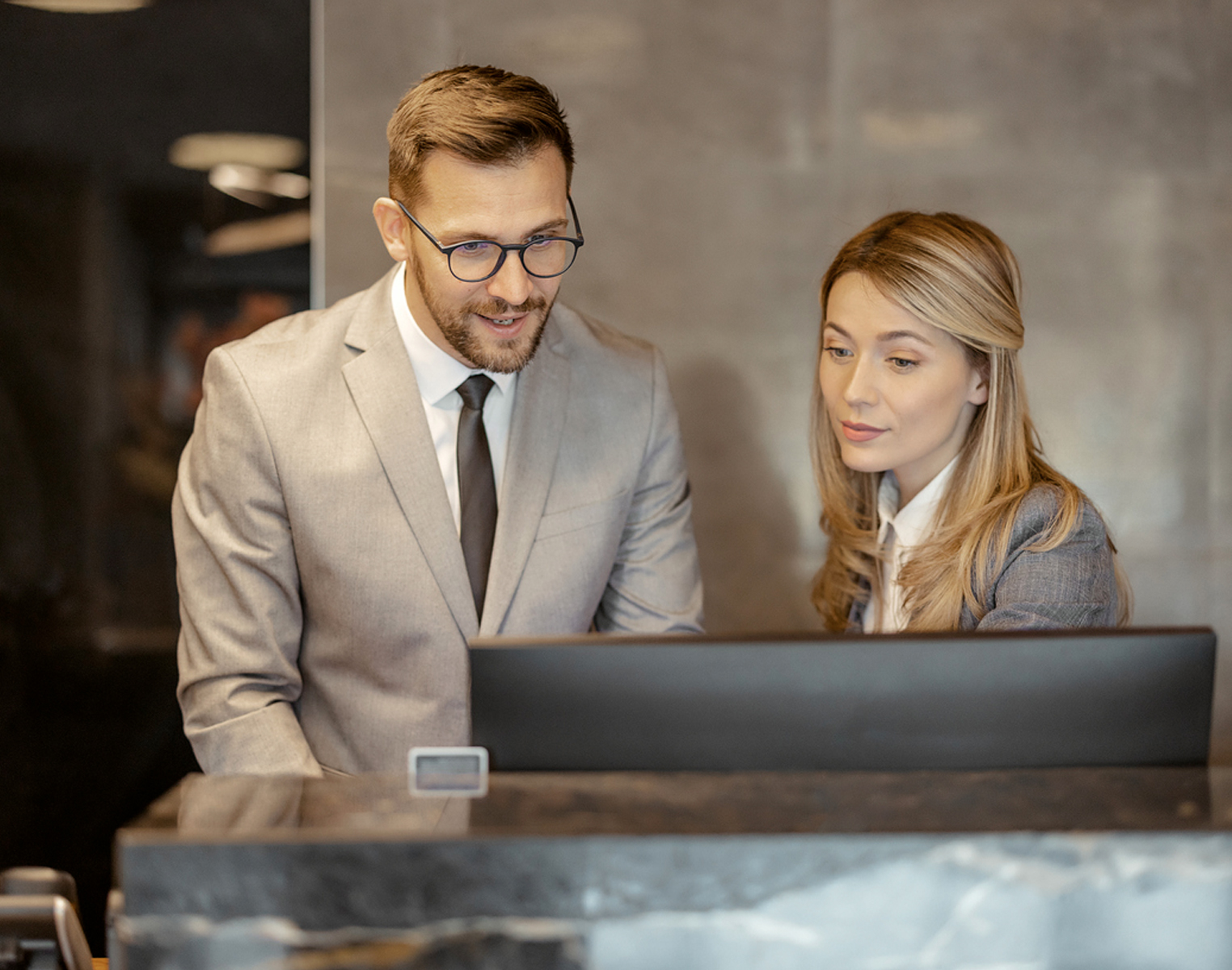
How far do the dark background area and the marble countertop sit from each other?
2084 millimetres

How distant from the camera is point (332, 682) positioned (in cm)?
187

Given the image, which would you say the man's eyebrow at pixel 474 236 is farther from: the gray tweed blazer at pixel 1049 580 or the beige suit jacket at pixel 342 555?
the gray tweed blazer at pixel 1049 580

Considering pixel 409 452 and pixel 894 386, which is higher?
pixel 894 386

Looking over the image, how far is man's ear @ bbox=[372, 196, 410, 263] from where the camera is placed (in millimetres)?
1878

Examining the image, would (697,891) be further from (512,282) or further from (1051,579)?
(512,282)

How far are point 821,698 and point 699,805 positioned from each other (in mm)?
161

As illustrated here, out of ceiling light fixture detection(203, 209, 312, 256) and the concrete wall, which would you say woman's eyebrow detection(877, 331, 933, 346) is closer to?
the concrete wall

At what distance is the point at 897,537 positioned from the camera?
1.99m

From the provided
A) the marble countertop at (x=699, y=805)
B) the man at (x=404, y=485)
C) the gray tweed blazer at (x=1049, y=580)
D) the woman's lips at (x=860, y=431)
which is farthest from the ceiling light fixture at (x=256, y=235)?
the marble countertop at (x=699, y=805)

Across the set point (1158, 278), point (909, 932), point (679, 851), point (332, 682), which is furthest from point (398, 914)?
point (1158, 278)

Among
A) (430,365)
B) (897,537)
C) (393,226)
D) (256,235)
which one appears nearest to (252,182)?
(256,235)

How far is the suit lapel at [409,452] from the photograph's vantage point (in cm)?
182

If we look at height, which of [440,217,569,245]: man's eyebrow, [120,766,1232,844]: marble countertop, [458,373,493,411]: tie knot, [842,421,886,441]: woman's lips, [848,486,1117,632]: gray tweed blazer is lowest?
[120,766,1232,844]: marble countertop

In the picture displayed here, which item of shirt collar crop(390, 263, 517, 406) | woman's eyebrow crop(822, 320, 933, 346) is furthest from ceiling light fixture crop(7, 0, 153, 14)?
woman's eyebrow crop(822, 320, 933, 346)
